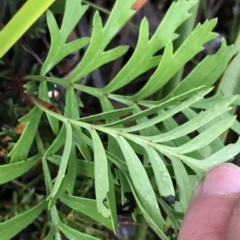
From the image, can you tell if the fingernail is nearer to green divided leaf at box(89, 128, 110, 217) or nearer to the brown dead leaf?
green divided leaf at box(89, 128, 110, 217)

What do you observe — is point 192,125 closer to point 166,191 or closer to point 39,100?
point 166,191

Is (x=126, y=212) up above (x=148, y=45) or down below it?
below

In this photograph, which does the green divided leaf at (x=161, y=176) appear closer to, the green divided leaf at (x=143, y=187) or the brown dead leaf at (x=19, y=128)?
the green divided leaf at (x=143, y=187)

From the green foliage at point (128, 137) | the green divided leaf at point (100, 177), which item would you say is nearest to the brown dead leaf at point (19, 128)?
the green foliage at point (128, 137)

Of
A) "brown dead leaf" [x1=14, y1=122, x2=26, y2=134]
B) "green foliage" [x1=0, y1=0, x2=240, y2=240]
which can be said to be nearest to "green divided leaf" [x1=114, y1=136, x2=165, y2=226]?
"green foliage" [x1=0, y1=0, x2=240, y2=240]

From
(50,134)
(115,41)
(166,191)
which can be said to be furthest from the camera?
(115,41)

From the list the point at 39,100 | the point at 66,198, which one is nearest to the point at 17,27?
the point at 39,100

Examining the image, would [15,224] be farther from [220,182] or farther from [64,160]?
[220,182]
